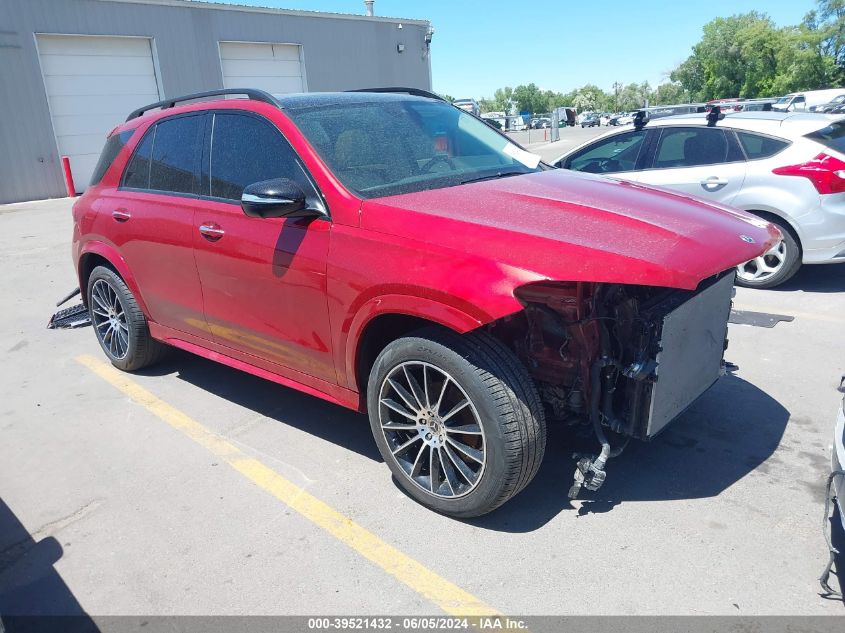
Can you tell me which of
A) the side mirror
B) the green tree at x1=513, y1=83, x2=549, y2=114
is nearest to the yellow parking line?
the side mirror

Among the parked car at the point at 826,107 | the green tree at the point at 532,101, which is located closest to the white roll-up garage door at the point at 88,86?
the parked car at the point at 826,107

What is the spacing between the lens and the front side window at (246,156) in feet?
11.4

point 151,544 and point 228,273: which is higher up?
point 228,273

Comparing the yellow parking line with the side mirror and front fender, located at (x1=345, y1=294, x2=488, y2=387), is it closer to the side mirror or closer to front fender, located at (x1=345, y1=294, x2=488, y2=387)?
front fender, located at (x1=345, y1=294, x2=488, y2=387)

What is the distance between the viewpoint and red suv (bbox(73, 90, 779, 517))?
2.72 meters

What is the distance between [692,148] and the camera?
21.8 feet

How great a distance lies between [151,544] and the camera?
3020 millimetres

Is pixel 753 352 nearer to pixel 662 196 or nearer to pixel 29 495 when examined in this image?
pixel 662 196

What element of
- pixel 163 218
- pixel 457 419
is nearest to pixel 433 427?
pixel 457 419

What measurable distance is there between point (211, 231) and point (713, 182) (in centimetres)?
492

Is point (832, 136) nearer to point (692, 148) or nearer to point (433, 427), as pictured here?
point (692, 148)

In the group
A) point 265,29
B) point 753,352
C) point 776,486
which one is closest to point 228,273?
point 776,486

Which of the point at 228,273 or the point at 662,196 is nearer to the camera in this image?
the point at 662,196

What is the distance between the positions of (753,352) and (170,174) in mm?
4331
